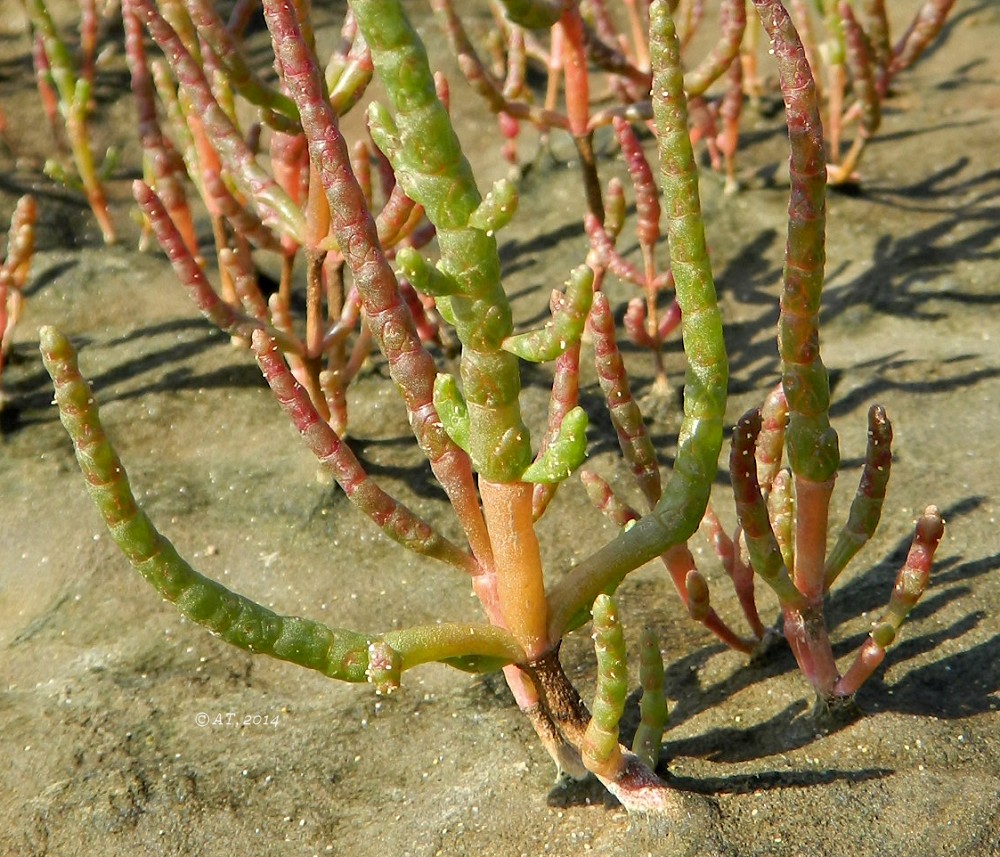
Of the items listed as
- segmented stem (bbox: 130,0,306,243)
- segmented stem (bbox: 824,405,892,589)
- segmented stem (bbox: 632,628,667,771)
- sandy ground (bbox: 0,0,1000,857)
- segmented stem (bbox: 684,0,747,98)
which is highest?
segmented stem (bbox: 130,0,306,243)

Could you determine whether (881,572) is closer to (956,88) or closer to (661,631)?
(661,631)

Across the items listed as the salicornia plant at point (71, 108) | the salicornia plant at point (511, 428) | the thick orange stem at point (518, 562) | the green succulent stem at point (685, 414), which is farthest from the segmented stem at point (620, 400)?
the salicornia plant at point (71, 108)

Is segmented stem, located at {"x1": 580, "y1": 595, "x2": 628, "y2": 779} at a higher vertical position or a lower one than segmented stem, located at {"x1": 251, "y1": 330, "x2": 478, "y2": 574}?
lower

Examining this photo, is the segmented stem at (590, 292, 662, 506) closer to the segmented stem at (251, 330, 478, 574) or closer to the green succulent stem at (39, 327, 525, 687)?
the segmented stem at (251, 330, 478, 574)

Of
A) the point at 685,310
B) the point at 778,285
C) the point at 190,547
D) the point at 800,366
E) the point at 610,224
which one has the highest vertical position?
the point at 685,310

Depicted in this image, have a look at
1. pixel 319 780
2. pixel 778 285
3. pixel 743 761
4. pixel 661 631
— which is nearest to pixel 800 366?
pixel 743 761

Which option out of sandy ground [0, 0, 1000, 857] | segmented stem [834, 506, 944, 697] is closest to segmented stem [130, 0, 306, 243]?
sandy ground [0, 0, 1000, 857]

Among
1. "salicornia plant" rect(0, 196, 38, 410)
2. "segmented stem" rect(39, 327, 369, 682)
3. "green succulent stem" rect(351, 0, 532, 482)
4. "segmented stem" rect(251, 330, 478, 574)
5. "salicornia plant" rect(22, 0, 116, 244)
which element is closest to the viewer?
"green succulent stem" rect(351, 0, 532, 482)

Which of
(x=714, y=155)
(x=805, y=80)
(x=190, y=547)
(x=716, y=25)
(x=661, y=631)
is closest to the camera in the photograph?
(x=805, y=80)
